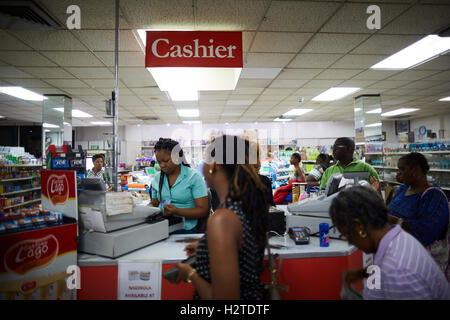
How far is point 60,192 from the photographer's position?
5.21 feet

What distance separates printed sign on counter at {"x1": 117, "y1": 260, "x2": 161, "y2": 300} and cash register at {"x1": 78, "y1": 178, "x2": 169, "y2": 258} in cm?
11

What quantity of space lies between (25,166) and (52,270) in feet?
23.3

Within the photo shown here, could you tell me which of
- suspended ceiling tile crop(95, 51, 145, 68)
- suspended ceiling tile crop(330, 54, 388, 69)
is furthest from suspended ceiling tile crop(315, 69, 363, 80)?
suspended ceiling tile crop(95, 51, 145, 68)

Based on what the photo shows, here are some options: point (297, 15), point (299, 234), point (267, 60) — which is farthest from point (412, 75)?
point (299, 234)

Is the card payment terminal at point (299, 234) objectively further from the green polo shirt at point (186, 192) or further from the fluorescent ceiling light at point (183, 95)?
the fluorescent ceiling light at point (183, 95)

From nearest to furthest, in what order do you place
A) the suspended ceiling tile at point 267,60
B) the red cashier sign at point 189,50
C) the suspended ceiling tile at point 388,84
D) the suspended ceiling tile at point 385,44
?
the red cashier sign at point 189,50
the suspended ceiling tile at point 385,44
the suspended ceiling tile at point 267,60
the suspended ceiling tile at point 388,84

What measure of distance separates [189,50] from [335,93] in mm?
5262

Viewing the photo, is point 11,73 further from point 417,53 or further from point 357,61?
point 417,53

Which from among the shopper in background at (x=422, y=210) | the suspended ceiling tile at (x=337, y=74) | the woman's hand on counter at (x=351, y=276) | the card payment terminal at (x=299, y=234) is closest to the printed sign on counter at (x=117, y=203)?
the card payment terminal at (x=299, y=234)

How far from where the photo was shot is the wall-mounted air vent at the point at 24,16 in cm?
271

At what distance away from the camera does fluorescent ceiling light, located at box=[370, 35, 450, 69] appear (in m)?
4.04

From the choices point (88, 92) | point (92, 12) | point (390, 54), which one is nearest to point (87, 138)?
point (88, 92)

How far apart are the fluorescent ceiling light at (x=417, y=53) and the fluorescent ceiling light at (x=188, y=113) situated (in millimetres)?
5750

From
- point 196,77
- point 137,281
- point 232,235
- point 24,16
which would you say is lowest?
point 137,281
